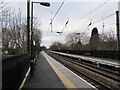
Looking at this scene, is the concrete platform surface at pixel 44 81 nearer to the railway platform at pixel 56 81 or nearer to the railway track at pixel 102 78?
the railway platform at pixel 56 81

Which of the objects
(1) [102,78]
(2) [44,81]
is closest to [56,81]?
(2) [44,81]

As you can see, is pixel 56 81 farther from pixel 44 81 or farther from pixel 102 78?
pixel 102 78

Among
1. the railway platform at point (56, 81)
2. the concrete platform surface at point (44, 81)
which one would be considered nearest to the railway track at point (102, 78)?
the railway platform at point (56, 81)

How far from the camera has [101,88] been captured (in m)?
13.4

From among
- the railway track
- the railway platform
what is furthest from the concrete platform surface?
the railway track

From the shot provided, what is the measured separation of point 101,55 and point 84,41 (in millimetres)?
82759

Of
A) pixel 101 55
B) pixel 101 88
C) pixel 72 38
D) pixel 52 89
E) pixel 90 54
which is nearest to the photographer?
pixel 52 89

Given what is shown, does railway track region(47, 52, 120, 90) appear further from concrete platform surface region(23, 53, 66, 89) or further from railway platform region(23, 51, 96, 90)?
concrete platform surface region(23, 53, 66, 89)

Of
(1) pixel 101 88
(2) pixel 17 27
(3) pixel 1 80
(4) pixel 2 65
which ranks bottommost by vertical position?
(1) pixel 101 88

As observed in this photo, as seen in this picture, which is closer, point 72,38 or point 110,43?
point 110,43

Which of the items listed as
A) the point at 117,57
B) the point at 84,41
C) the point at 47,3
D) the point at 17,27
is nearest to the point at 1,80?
the point at 47,3

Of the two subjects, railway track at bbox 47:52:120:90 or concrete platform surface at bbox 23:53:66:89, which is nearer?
concrete platform surface at bbox 23:53:66:89

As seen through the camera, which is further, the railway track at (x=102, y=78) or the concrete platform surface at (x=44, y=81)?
the railway track at (x=102, y=78)

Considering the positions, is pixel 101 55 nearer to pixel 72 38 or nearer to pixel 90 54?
pixel 90 54
